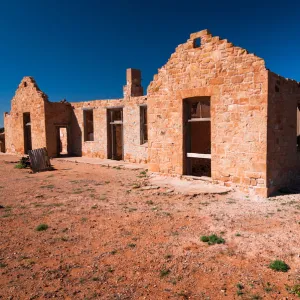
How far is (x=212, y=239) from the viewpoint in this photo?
4.82 meters

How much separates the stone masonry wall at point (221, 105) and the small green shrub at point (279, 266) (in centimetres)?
349

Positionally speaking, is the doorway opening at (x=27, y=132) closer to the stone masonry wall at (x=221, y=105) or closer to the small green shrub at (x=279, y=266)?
the stone masonry wall at (x=221, y=105)

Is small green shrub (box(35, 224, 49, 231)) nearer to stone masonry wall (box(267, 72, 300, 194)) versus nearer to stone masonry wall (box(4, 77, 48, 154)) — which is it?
stone masonry wall (box(267, 72, 300, 194))

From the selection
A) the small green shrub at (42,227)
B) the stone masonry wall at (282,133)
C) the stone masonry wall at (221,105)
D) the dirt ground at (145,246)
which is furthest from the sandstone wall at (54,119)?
the stone masonry wall at (282,133)

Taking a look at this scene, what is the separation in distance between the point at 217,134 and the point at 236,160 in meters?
0.94

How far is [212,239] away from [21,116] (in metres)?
18.1

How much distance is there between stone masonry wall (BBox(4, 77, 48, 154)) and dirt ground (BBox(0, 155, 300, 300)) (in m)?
10.5

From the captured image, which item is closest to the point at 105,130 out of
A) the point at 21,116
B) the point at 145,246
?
the point at 21,116

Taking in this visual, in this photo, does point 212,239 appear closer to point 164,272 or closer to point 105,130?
point 164,272

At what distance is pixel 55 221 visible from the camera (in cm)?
584

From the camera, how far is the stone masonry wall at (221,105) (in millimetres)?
7262

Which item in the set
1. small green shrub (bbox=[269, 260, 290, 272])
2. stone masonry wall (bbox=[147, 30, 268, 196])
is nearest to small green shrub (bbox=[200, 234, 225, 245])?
small green shrub (bbox=[269, 260, 290, 272])

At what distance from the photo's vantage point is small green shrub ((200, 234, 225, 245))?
4.73 meters

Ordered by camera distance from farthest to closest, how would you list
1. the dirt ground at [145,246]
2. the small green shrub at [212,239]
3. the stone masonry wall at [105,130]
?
the stone masonry wall at [105,130] < the small green shrub at [212,239] < the dirt ground at [145,246]
